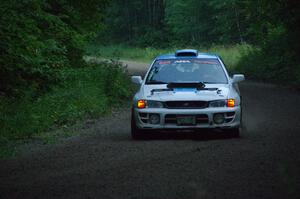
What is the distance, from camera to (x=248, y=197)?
826cm

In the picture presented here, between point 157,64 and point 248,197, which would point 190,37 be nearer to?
point 157,64

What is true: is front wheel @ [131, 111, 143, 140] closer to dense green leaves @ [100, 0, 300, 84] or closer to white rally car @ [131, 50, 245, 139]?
white rally car @ [131, 50, 245, 139]

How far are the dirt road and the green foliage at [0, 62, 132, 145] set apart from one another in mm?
1125

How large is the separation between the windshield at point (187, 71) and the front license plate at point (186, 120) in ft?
3.96

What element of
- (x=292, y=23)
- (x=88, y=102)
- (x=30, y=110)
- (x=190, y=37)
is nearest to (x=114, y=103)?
(x=88, y=102)

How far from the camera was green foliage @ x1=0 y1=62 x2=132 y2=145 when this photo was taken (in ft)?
52.3

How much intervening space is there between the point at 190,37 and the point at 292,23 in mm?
49362

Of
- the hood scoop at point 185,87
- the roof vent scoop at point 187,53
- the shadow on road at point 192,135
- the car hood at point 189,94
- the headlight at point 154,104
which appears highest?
the roof vent scoop at point 187,53

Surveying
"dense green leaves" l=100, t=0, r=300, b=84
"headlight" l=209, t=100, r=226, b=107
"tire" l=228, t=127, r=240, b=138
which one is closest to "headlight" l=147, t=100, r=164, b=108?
"headlight" l=209, t=100, r=226, b=107

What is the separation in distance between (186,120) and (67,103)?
564 cm

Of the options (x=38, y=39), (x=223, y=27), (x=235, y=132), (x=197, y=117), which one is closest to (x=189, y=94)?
(x=197, y=117)

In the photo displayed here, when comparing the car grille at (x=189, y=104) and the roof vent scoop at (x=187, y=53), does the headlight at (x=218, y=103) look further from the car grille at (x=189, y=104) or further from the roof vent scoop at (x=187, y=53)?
the roof vent scoop at (x=187, y=53)

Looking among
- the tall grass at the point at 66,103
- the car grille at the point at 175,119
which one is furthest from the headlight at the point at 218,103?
the tall grass at the point at 66,103

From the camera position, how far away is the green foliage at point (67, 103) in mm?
15938
